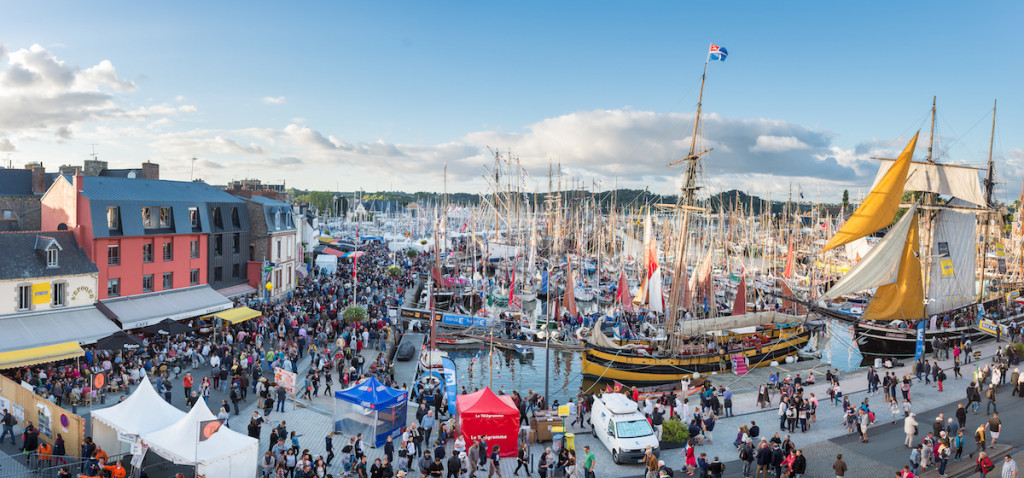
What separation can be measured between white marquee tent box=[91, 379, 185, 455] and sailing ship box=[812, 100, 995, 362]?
1256 inches

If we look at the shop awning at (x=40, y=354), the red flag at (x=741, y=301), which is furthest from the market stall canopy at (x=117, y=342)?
the red flag at (x=741, y=301)

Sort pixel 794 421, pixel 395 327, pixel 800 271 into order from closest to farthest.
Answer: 1. pixel 794 421
2. pixel 395 327
3. pixel 800 271

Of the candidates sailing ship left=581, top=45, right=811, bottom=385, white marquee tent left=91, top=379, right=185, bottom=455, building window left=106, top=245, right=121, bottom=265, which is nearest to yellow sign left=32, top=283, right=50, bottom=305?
building window left=106, top=245, right=121, bottom=265

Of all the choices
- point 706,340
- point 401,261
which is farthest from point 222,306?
point 401,261

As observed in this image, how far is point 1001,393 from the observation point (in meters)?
25.5

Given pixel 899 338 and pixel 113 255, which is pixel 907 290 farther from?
pixel 113 255

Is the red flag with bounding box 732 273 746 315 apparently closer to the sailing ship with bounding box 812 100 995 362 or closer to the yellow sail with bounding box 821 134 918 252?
the sailing ship with bounding box 812 100 995 362

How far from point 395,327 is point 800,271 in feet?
210

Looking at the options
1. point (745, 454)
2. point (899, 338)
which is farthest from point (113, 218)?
point (899, 338)

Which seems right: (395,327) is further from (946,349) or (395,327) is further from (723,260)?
(723,260)

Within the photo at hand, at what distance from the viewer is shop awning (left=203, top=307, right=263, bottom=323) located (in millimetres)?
31808

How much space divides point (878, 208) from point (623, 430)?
2361cm

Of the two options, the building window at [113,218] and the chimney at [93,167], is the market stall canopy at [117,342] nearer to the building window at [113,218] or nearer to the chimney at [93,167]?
the building window at [113,218]

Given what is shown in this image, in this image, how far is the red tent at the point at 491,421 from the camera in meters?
18.2
